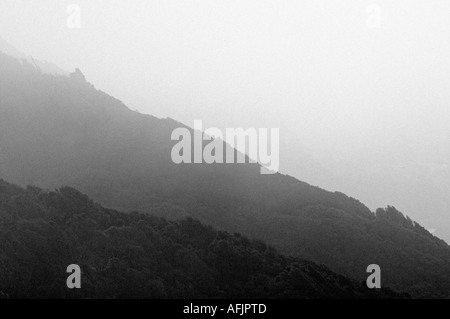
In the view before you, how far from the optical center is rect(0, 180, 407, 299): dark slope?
572 inches

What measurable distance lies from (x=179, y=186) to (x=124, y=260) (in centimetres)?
1694

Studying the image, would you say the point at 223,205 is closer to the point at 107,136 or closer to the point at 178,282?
the point at 107,136

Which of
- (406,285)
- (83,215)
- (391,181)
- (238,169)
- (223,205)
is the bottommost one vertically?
(406,285)

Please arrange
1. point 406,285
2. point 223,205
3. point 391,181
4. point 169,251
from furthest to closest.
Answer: point 391,181 < point 223,205 < point 406,285 < point 169,251

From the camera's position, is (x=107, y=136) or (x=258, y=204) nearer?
(x=258, y=204)

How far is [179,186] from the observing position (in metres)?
33.2

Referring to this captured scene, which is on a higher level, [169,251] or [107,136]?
[107,136]

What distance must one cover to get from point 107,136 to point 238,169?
40.1 ft

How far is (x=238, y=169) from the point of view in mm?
37094

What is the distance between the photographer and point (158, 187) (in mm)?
33094

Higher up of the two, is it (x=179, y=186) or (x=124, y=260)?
(x=179, y=186)

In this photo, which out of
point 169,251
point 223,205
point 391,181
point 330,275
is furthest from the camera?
point 391,181

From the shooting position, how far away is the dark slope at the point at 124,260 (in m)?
14.5

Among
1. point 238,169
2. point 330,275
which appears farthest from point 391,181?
point 330,275
